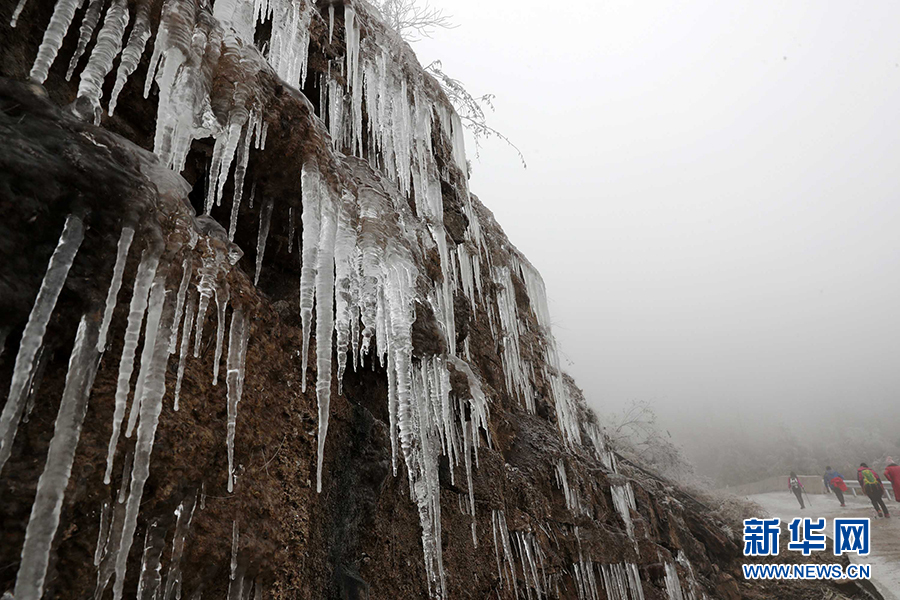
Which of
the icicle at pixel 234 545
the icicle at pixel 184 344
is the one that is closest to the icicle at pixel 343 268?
the icicle at pixel 184 344

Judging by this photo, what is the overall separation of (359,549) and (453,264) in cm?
316

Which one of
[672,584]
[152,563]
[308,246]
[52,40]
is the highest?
[52,40]

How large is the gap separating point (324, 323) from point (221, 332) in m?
0.38

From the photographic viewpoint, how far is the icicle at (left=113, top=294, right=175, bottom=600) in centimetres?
122

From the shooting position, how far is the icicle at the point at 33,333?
1.04 metres

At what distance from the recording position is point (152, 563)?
4.40ft

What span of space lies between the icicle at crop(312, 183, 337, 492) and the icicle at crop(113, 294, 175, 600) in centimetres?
54

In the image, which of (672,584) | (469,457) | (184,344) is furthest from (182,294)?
(672,584)

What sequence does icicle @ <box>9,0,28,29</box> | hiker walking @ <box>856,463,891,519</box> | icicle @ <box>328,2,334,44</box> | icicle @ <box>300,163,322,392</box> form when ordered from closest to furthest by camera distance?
icicle @ <box>9,0,28,29</box>, icicle @ <box>300,163,322,392</box>, icicle @ <box>328,2,334,44</box>, hiker walking @ <box>856,463,891,519</box>

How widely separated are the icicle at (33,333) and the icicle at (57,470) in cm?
8

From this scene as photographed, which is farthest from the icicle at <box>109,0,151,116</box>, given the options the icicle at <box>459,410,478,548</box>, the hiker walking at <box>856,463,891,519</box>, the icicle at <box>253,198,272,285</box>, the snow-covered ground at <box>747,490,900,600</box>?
the hiker walking at <box>856,463,891,519</box>

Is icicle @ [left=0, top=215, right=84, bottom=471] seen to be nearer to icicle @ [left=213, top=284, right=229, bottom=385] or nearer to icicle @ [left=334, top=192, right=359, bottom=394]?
icicle @ [left=213, top=284, right=229, bottom=385]

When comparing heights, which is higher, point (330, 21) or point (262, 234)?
point (330, 21)

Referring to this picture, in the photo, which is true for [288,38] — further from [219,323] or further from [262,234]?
[219,323]
